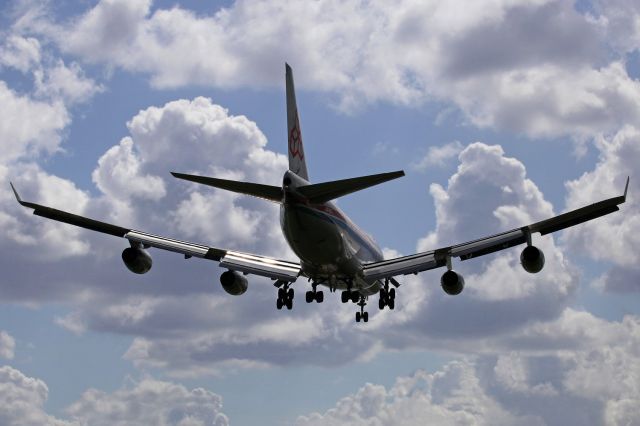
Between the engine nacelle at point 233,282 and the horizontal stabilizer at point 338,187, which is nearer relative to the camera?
the horizontal stabilizer at point 338,187

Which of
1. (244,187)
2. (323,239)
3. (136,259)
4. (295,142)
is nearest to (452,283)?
(323,239)

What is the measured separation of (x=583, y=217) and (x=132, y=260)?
20057mm

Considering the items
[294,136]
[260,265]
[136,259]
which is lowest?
[136,259]

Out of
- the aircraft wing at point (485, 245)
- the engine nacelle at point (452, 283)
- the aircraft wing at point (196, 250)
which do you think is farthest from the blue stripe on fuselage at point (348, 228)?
the engine nacelle at point (452, 283)

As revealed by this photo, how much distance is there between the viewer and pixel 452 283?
41.1 metres

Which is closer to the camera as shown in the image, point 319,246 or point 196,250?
point 319,246

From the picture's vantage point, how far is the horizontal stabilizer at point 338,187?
32469 millimetres

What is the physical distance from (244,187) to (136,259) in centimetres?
Result: 795

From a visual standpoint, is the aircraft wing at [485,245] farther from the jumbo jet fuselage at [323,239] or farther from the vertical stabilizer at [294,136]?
the vertical stabilizer at [294,136]

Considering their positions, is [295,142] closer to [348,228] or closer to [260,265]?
[348,228]

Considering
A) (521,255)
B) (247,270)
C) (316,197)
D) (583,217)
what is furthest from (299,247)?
(583,217)

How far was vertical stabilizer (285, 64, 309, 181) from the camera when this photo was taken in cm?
4353

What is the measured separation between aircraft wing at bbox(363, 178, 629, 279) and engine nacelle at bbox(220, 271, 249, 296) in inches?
248

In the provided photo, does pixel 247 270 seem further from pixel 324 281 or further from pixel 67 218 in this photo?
pixel 67 218
